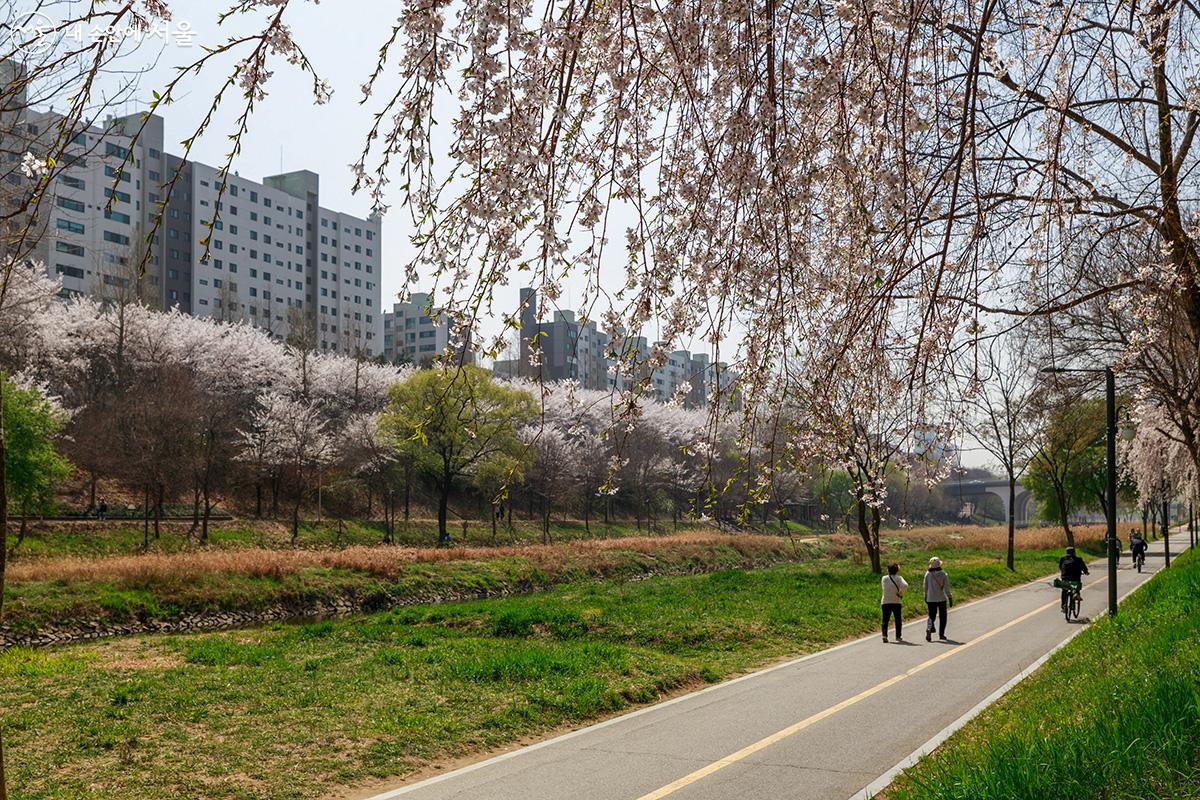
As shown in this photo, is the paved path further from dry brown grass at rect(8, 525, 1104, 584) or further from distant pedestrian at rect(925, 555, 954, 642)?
dry brown grass at rect(8, 525, 1104, 584)

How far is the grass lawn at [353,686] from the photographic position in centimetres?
979

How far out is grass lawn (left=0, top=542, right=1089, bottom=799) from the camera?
9.79 meters

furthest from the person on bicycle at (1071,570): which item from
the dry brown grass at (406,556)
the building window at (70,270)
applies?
the building window at (70,270)

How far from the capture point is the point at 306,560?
33688 millimetres

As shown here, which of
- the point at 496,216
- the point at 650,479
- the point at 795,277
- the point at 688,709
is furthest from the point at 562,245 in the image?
the point at 650,479

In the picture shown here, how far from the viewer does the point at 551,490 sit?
63.2 m

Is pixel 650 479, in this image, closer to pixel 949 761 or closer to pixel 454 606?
pixel 454 606

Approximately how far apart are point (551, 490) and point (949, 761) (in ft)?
185

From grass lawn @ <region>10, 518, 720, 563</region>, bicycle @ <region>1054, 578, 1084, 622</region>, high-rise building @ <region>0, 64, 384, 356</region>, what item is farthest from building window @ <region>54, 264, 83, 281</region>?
bicycle @ <region>1054, 578, 1084, 622</region>

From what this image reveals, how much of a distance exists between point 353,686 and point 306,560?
21.0 m

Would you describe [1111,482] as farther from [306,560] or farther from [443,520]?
[443,520]

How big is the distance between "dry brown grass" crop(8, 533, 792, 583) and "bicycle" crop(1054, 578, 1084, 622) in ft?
71.3

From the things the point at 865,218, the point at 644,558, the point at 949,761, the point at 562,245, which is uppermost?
the point at 865,218

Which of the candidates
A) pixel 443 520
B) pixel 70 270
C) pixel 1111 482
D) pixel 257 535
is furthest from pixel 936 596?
pixel 70 270
